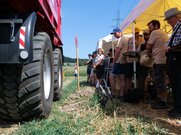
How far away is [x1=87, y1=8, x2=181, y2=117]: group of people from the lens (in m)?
5.54

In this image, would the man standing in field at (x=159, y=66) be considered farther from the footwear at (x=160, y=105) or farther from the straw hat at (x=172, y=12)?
the straw hat at (x=172, y=12)

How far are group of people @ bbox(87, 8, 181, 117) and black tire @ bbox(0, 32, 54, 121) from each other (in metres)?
2.16

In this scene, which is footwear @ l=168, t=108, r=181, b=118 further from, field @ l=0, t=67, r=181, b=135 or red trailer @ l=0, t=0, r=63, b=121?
red trailer @ l=0, t=0, r=63, b=121

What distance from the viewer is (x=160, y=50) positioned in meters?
6.46

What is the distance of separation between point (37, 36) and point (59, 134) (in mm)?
1418

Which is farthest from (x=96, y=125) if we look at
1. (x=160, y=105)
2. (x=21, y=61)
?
(x=160, y=105)

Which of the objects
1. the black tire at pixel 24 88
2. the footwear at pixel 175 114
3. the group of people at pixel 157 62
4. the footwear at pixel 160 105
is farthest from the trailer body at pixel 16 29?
the footwear at pixel 160 105

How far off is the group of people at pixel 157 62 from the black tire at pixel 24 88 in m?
2.16

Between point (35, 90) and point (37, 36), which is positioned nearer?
point (35, 90)

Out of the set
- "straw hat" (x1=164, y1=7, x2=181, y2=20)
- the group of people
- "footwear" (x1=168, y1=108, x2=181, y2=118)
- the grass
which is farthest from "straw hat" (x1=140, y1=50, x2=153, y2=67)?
the grass

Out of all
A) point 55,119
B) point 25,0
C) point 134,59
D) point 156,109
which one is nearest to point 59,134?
point 55,119

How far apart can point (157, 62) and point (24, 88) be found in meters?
3.03

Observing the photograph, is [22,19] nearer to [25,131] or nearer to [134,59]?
[25,131]

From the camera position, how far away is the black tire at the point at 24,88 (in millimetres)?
4219
